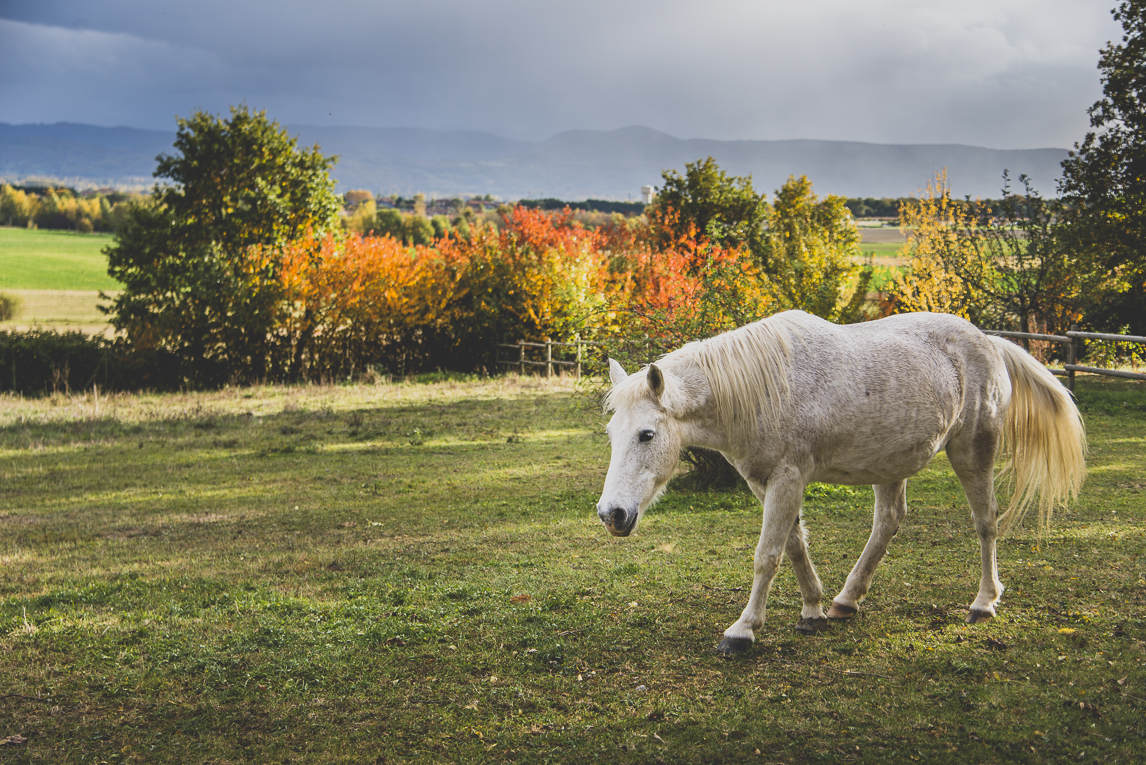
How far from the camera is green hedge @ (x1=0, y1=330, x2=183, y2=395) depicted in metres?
17.3

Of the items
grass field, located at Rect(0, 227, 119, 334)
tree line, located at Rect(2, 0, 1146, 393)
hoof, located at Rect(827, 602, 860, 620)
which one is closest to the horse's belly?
hoof, located at Rect(827, 602, 860, 620)

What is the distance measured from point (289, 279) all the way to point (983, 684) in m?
19.1

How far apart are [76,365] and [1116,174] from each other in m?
21.6

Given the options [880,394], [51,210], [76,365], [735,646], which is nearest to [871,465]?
[880,394]

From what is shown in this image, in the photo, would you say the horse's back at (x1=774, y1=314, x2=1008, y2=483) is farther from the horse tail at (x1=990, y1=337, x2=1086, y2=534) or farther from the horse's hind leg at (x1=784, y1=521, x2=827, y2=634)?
the horse's hind leg at (x1=784, y1=521, x2=827, y2=634)

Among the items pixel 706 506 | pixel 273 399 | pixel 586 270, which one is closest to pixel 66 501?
pixel 706 506

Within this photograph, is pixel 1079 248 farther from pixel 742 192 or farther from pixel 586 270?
pixel 742 192

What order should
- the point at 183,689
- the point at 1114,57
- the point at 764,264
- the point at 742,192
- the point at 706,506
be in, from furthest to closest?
the point at 742,192
the point at 764,264
the point at 1114,57
the point at 706,506
the point at 183,689

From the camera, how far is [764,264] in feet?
74.1

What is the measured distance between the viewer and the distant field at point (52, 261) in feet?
169

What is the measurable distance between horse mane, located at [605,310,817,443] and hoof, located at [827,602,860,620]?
4.17 feet

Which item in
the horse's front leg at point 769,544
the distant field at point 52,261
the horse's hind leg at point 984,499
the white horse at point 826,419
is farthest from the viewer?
the distant field at point 52,261

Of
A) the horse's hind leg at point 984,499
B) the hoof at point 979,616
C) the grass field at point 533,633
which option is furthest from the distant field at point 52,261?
the hoof at point 979,616

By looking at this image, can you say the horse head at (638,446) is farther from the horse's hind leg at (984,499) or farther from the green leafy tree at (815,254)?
the green leafy tree at (815,254)
